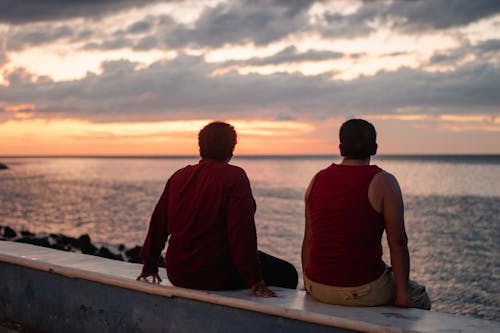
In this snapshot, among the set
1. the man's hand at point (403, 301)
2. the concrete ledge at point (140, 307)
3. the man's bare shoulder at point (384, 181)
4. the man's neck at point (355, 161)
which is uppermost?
the man's neck at point (355, 161)

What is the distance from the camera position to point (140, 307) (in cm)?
403

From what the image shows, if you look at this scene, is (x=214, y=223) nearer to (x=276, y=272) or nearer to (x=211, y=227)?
(x=211, y=227)

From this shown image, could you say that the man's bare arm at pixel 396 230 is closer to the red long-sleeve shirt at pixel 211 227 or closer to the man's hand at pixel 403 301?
the man's hand at pixel 403 301

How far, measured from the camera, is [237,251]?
149 inches

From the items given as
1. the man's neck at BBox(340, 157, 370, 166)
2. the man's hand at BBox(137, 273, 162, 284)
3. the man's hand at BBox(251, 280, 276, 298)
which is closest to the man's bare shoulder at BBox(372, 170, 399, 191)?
the man's neck at BBox(340, 157, 370, 166)

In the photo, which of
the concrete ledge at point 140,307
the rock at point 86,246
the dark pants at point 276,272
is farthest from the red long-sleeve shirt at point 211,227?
the rock at point 86,246

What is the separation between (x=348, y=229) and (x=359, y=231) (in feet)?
0.20

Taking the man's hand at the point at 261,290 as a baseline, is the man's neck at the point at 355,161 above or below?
above

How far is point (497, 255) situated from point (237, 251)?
2455cm

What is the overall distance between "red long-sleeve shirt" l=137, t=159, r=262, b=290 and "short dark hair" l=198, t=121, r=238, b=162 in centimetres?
5

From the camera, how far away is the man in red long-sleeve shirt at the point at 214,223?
3.79m

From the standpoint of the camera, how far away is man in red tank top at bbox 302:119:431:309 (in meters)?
3.45

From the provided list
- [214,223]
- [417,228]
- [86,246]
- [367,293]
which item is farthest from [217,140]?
[417,228]

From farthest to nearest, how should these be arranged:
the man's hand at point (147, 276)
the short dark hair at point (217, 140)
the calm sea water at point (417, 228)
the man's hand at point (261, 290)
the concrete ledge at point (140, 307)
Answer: the calm sea water at point (417, 228)
the man's hand at point (147, 276)
the short dark hair at point (217, 140)
the man's hand at point (261, 290)
the concrete ledge at point (140, 307)
